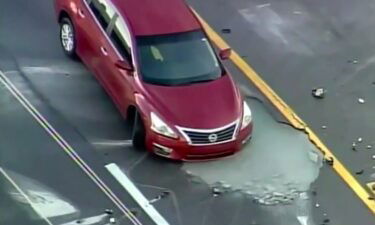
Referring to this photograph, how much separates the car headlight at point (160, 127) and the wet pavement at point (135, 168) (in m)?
0.60

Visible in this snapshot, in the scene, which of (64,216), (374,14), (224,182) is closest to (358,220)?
(224,182)

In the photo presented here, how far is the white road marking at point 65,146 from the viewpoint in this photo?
1612 centimetres

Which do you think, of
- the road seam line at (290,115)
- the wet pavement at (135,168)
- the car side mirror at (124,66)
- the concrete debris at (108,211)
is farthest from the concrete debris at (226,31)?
the concrete debris at (108,211)

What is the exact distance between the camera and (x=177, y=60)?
17.4 meters

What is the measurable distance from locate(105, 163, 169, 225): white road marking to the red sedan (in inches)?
24.1

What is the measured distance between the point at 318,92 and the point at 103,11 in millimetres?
3943

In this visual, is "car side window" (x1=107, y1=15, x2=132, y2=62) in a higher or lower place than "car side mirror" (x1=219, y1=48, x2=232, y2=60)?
higher

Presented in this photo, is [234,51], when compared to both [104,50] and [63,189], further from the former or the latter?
[63,189]

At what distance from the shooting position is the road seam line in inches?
673

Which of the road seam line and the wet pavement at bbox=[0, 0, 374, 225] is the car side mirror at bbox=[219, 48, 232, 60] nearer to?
the wet pavement at bbox=[0, 0, 374, 225]

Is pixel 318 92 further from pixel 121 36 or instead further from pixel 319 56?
pixel 121 36

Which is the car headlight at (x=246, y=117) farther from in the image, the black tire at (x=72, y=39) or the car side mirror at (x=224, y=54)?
the black tire at (x=72, y=39)

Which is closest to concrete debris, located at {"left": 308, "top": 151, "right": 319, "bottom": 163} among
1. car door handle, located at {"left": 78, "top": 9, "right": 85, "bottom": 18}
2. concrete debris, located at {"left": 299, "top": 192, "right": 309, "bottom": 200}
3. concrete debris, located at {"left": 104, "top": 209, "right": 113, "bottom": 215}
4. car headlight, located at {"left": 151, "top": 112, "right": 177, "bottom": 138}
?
concrete debris, located at {"left": 299, "top": 192, "right": 309, "bottom": 200}

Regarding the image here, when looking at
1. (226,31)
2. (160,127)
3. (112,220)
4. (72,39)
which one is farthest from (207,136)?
(226,31)
